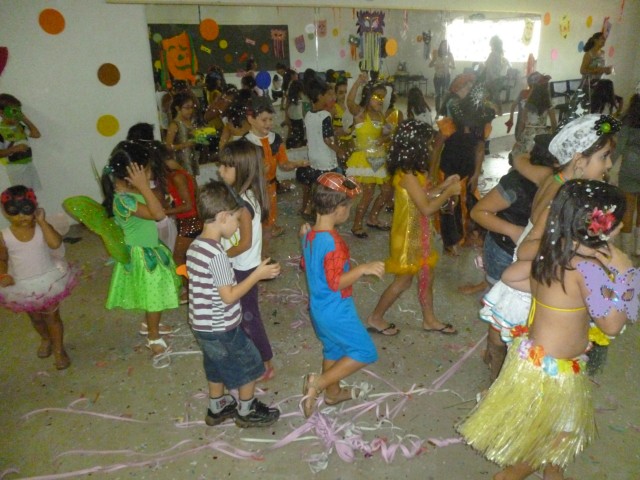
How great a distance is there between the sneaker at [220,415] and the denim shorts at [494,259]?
1.84 meters

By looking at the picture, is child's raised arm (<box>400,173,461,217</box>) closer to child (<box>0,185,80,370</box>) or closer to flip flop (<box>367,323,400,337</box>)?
flip flop (<box>367,323,400,337</box>)

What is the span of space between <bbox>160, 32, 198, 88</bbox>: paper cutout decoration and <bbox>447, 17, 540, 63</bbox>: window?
521 centimetres

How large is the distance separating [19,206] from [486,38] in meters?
9.56

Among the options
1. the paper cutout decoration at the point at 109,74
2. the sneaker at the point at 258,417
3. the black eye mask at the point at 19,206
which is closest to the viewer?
the sneaker at the point at 258,417

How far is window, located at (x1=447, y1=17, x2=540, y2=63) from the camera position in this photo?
9.28 metres

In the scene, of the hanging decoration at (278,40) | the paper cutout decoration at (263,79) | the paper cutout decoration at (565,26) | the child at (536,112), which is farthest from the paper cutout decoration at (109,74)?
the paper cutout decoration at (565,26)

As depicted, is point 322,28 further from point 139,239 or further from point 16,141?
point 139,239

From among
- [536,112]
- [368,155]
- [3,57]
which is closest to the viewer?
[3,57]

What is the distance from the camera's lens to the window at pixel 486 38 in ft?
30.5

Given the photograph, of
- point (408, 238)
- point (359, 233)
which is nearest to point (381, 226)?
point (359, 233)

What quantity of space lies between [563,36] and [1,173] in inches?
469

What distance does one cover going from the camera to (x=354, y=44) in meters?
7.77

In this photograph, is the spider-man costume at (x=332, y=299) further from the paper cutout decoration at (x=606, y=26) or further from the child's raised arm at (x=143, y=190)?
the paper cutout decoration at (x=606, y=26)

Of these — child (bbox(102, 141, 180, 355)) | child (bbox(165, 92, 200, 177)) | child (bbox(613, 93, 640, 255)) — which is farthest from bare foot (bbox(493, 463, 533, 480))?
child (bbox(165, 92, 200, 177))
